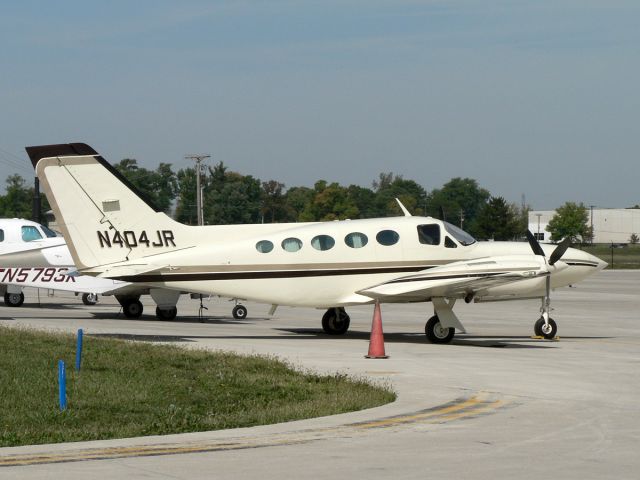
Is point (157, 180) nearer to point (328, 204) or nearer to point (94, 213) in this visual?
point (328, 204)

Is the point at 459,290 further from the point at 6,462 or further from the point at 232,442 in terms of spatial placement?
the point at 6,462

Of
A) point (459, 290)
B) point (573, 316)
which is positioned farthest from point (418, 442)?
point (573, 316)

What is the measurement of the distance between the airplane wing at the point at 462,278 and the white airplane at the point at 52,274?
8505 millimetres

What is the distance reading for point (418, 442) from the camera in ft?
38.7

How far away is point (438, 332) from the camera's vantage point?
24.7 m

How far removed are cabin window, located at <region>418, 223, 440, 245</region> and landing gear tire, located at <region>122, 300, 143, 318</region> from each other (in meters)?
11.0

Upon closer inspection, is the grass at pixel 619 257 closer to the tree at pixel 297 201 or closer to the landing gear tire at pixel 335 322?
the tree at pixel 297 201

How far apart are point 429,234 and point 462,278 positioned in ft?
5.45

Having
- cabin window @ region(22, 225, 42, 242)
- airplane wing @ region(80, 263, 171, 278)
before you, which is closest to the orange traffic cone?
airplane wing @ region(80, 263, 171, 278)

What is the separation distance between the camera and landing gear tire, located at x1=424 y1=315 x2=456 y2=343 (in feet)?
80.9

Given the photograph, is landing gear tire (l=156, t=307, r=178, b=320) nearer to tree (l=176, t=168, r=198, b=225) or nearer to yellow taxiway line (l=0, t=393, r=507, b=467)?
yellow taxiway line (l=0, t=393, r=507, b=467)

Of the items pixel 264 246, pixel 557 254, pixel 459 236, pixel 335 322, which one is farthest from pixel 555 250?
pixel 264 246

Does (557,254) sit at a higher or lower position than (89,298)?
higher

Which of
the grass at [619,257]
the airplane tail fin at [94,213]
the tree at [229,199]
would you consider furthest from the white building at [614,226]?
the airplane tail fin at [94,213]
